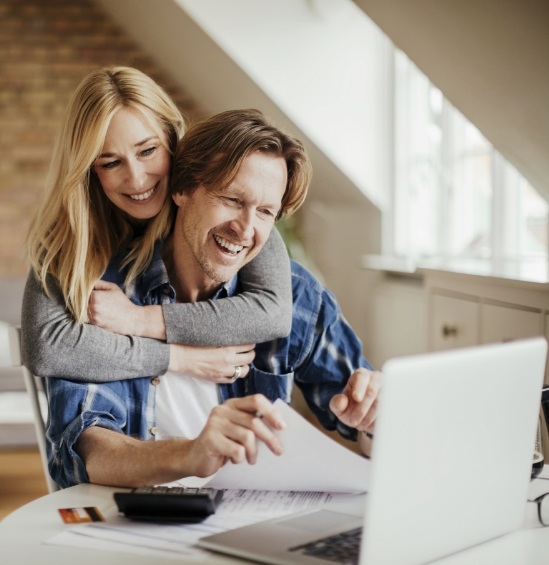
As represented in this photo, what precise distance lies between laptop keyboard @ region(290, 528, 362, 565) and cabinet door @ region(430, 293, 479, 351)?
1893 millimetres

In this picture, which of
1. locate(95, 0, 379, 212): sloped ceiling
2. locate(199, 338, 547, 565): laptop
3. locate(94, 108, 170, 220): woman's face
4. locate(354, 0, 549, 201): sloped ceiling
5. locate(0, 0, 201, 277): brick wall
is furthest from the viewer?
locate(0, 0, 201, 277): brick wall

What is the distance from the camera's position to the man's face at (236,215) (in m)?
1.56

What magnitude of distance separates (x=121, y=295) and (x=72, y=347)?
6.7 inches

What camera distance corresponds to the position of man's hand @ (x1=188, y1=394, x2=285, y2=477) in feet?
3.50

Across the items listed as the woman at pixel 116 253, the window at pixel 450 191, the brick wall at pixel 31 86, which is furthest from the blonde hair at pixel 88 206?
the brick wall at pixel 31 86

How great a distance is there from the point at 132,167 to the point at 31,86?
14.0 feet

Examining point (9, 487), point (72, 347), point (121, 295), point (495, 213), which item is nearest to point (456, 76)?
point (495, 213)

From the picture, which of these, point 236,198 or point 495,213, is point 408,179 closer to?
point 495,213

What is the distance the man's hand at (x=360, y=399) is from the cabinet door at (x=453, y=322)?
1.55 metres

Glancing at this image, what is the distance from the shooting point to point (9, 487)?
3.69 m

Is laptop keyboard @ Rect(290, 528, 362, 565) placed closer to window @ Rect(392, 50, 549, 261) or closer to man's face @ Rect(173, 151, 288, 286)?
man's face @ Rect(173, 151, 288, 286)

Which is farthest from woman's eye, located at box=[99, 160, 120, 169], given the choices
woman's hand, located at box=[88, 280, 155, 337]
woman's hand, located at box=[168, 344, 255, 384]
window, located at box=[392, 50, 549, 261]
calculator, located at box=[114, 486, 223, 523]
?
window, located at box=[392, 50, 549, 261]

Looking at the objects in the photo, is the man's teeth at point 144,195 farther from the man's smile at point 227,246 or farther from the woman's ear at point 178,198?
the man's smile at point 227,246

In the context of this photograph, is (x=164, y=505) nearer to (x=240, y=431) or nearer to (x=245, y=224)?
(x=240, y=431)
